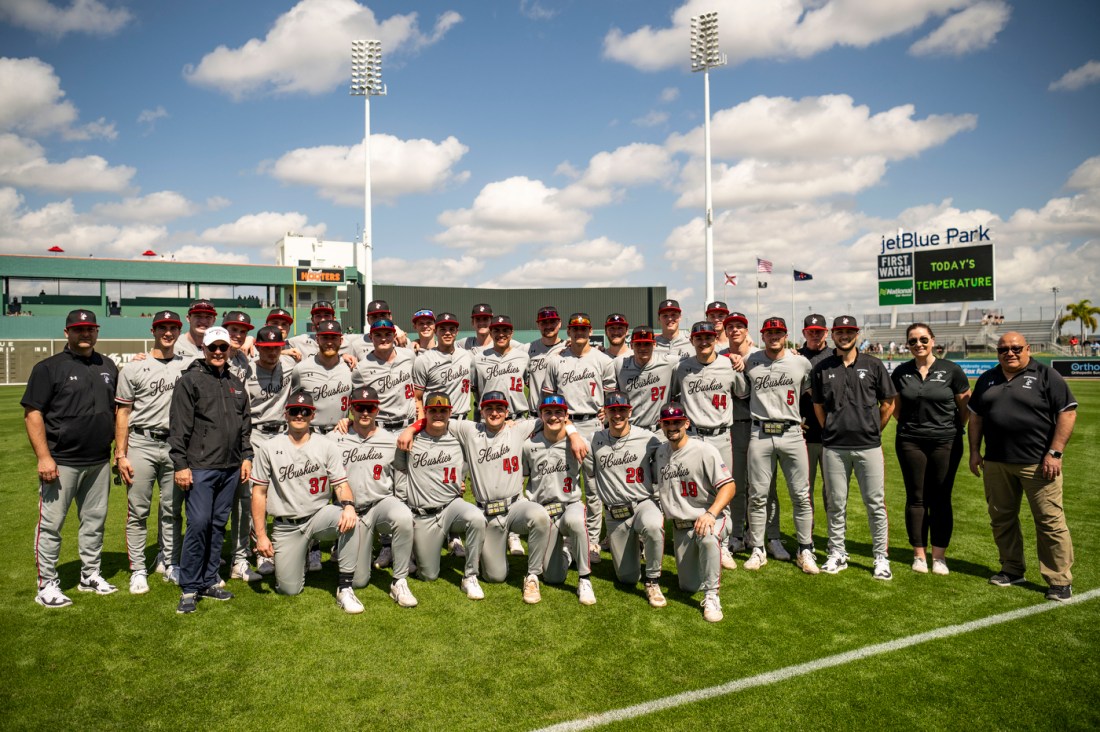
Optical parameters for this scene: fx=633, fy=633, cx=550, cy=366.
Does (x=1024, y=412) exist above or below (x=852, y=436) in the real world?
above

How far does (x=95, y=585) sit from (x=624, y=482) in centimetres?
491

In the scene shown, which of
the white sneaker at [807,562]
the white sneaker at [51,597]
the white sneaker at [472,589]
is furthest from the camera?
the white sneaker at [807,562]

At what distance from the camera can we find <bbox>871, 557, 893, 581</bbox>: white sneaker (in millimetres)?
6035

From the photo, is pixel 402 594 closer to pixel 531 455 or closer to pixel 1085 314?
pixel 531 455

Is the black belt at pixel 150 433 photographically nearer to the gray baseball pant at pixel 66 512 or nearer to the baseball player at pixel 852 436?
the gray baseball pant at pixel 66 512

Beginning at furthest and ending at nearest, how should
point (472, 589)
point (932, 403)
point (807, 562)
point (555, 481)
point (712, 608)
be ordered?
point (807, 562)
point (932, 403)
point (555, 481)
point (472, 589)
point (712, 608)

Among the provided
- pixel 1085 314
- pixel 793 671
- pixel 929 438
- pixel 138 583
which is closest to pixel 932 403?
pixel 929 438

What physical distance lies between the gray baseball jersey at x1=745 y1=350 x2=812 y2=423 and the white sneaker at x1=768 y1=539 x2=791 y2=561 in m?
1.43

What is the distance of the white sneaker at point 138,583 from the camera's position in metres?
5.71

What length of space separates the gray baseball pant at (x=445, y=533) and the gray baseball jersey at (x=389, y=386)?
1239 mm

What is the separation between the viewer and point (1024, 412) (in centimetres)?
557

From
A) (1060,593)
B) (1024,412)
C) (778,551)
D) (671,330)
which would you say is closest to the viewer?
(1060,593)

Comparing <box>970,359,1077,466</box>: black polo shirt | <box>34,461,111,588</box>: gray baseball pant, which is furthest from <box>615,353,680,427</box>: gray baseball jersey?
<box>34,461,111,588</box>: gray baseball pant

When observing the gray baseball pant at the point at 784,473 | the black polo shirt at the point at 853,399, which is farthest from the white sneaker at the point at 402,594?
the black polo shirt at the point at 853,399
